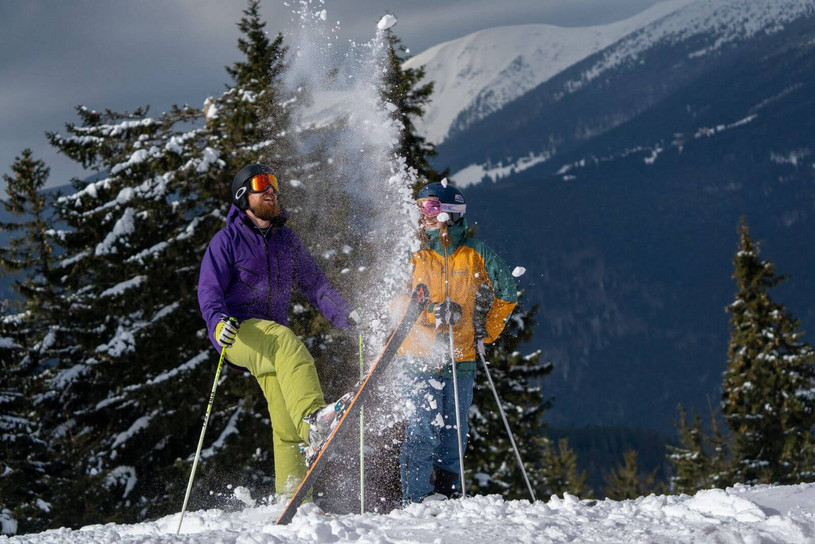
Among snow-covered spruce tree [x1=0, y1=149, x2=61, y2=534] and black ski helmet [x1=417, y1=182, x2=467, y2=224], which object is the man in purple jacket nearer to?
black ski helmet [x1=417, y1=182, x2=467, y2=224]

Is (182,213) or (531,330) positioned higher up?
(182,213)

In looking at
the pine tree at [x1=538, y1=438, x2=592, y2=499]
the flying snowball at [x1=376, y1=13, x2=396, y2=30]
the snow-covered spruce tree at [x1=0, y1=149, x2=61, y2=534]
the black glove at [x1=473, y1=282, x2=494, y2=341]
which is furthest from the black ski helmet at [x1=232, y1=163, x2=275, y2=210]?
the pine tree at [x1=538, y1=438, x2=592, y2=499]

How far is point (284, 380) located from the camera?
5.09 metres

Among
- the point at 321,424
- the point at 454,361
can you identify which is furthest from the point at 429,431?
the point at 321,424

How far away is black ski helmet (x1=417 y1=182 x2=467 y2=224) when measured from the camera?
233 inches

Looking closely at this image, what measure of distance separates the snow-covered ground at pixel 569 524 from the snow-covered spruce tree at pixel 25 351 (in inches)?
382

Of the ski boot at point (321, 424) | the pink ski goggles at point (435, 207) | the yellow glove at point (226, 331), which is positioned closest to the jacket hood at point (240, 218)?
the yellow glove at point (226, 331)

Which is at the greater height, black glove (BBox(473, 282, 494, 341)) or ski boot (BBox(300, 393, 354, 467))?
black glove (BBox(473, 282, 494, 341))

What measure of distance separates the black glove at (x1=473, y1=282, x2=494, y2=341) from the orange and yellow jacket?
28 millimetres

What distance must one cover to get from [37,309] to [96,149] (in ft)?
12.9

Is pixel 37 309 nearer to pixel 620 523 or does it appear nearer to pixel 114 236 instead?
pixel 114 236

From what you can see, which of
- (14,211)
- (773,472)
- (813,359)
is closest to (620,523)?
(14,211)

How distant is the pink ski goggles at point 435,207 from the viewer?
591 centimetres

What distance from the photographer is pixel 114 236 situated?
16.0 metres
